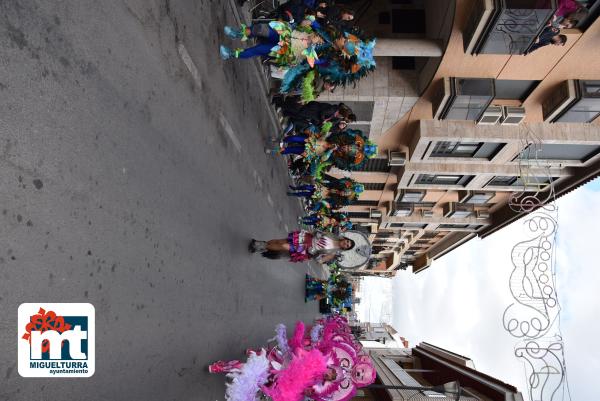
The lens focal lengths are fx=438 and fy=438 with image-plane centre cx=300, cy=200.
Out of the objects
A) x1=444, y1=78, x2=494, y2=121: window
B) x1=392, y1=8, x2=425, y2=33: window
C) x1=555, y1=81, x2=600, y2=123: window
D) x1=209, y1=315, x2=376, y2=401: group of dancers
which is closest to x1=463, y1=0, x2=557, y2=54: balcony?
x1=444, y1=78, x2=494, y2=121: window

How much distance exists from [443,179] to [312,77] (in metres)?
14.4

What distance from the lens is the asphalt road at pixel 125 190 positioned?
10.8 feet

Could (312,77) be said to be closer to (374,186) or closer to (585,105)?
(585,105)

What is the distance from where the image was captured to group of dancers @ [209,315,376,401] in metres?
5.69

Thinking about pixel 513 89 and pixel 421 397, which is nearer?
pixel 421 397

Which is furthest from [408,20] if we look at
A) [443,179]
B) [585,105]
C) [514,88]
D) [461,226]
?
[461,226]

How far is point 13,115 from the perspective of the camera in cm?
324

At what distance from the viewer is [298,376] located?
18.9ft

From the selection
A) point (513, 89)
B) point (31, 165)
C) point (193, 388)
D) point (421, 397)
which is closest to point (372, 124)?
point (513, 89)

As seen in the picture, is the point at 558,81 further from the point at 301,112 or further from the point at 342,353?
the point at 342,353

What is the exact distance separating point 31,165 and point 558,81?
14584 mm

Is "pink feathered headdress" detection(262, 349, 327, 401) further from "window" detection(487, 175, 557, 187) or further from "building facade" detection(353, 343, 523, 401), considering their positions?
"window" detection(487, 175, 557, 187)

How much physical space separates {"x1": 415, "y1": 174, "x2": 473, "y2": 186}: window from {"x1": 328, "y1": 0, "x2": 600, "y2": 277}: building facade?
1.9 inches

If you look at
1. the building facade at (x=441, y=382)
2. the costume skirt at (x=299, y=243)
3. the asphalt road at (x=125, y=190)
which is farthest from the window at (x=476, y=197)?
the asphalt road at (x=125, y=190)
